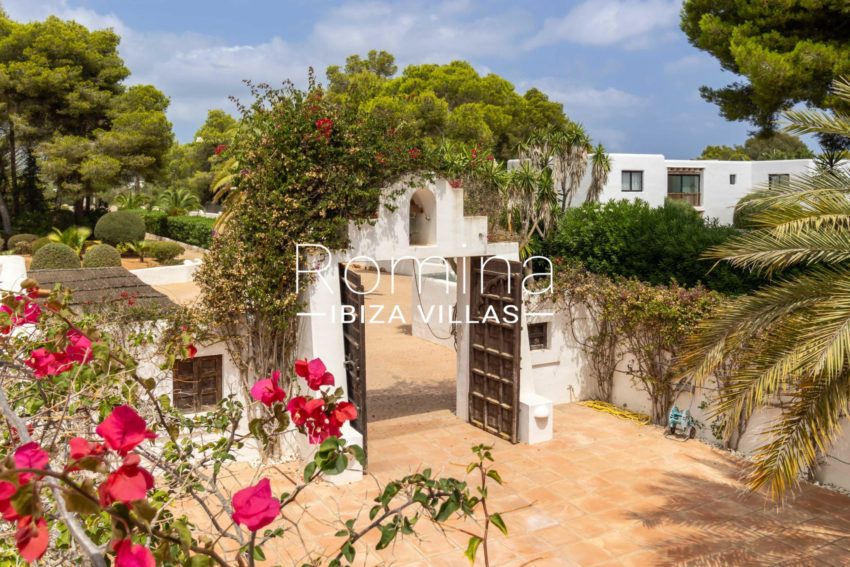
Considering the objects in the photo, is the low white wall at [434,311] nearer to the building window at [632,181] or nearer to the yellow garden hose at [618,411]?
the yellow garden hose at [618,411]

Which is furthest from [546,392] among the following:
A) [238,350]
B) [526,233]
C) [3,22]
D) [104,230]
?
[3,22]

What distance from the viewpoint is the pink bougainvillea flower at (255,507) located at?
7.17 ft

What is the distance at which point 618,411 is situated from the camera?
40.0 ft

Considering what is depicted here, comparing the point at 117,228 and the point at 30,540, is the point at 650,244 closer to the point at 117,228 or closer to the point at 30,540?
the point at 30,540

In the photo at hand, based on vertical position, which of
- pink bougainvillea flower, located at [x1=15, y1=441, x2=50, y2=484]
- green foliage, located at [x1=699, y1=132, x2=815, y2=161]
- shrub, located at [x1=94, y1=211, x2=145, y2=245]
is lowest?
pink bougainvillea flower, located at [x1=15, y1=441, x2=50, y2=484]

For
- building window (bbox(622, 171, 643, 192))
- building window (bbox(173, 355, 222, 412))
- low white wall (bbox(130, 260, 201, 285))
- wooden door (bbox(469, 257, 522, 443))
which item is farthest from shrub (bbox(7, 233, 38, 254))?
building window (bbox(622, 171, 643, 192))

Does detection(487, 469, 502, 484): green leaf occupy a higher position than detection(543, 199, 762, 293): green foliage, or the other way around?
detection(543, 199, 762, 293): green foliage

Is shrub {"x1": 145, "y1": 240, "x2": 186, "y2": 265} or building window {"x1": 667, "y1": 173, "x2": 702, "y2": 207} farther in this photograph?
building window {"x1": 667, "y1": 173, "x2": 702, "y2": 207}

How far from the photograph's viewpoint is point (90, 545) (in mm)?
1837

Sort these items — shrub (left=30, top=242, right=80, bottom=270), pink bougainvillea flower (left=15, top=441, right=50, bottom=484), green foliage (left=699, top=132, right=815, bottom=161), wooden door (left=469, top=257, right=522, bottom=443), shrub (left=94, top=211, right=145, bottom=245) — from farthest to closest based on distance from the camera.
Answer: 1. green foliage (left=699, top=132, right=815, bottom=161)
2. shrub (left=94, top=211, right=145, bottom=245)
3. shrub (left=30, top=242, right=80, bottom=270)
4. wooden door (left=469, top=257, right=522, bottom=443)
5. pink bougainvillea flower (left=15, top=441, right=50, bottom=484)

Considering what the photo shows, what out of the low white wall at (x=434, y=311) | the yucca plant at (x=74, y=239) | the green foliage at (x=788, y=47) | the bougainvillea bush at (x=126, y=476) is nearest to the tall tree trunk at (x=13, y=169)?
the yucca plant at (x=74, y=239)

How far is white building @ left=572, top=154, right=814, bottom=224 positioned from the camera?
31.7 meters

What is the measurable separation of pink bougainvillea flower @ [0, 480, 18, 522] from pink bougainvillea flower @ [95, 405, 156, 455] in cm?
24

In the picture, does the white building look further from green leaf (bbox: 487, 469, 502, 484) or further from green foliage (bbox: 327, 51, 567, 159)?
green leaf (bbox: 487, 469, 502, 484)
